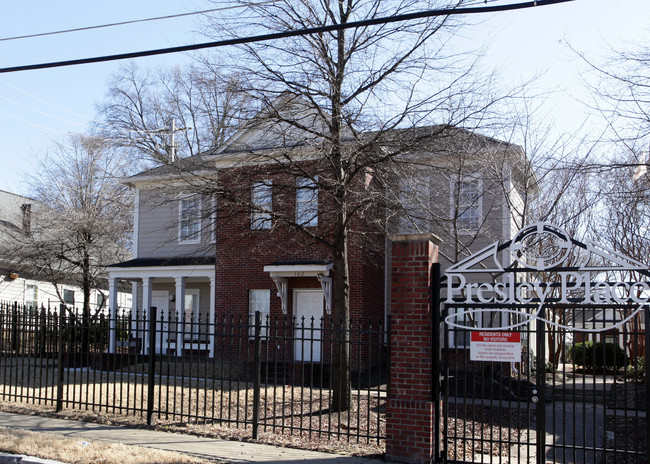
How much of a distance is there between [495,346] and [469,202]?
925cm

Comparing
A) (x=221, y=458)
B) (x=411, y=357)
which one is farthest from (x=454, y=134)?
(x=221, y=458)

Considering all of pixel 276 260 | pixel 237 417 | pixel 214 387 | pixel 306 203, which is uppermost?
pixel 306 203

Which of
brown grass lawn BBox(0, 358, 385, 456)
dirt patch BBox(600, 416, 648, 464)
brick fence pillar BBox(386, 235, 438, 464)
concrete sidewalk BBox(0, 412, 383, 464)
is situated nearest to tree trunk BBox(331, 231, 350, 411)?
brown grass lawn BBox(0, 358, 385, 456)

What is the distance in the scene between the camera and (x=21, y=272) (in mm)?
28000

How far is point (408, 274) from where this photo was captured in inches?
321

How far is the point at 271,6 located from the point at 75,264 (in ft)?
53.4

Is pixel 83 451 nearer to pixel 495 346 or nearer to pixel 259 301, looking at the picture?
pixel 495 346

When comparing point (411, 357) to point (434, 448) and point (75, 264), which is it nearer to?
point (434, 448)

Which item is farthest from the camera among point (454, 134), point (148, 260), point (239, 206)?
point (148, 260)

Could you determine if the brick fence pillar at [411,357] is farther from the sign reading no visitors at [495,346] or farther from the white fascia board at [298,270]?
the white fascia board at [298,270]

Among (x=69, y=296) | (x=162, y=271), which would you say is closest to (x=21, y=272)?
(x=69, y=296)

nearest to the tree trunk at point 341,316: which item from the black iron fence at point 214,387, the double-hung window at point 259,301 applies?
the black iron fence at point 214,387

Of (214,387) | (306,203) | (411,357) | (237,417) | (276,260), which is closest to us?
(411,357)

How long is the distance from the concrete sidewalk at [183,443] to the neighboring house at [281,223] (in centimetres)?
261
